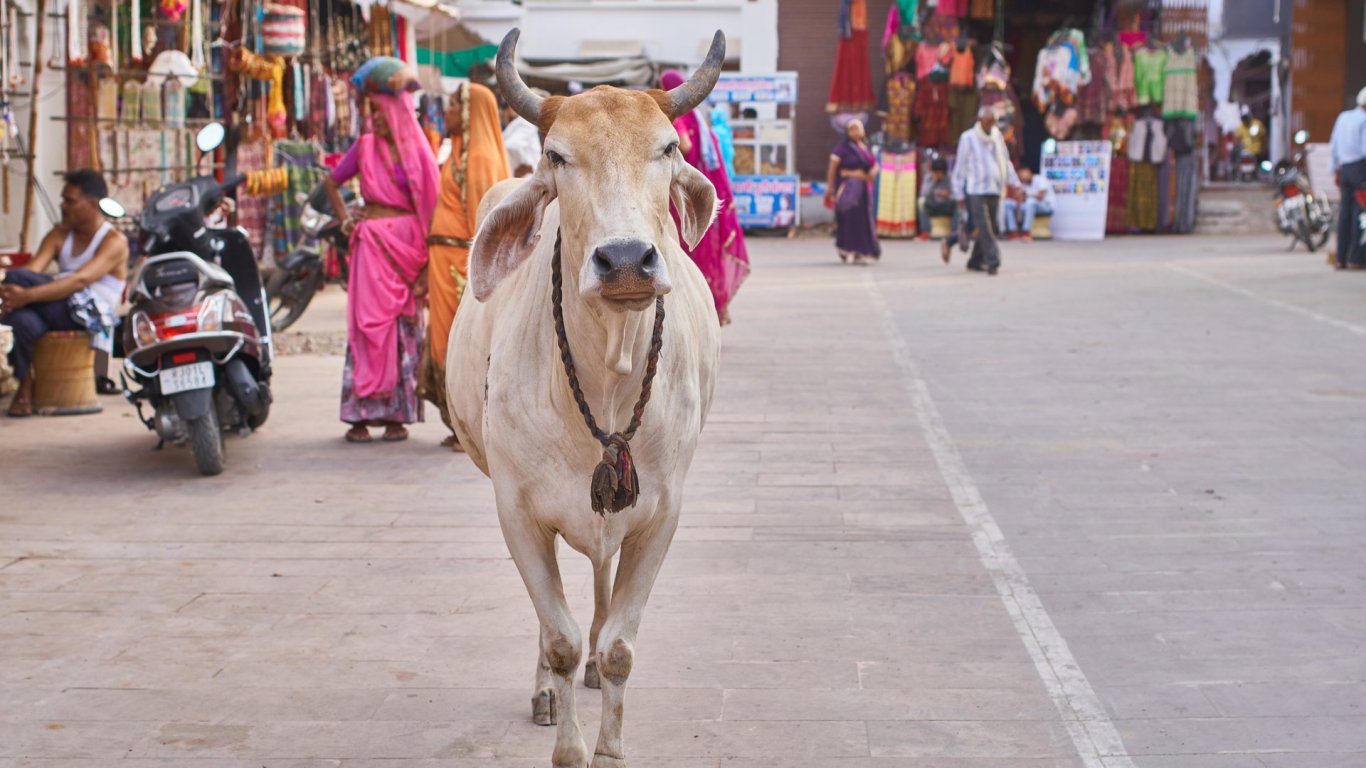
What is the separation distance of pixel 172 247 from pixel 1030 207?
1883 cm

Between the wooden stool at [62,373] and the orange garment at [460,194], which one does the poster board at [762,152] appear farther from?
the orange garment at [460,194]

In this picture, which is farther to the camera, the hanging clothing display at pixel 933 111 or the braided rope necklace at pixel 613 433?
the hanging clothing display at pixel 933 111

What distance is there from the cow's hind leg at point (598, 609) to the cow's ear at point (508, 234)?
780mm

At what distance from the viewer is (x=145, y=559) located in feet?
19.3

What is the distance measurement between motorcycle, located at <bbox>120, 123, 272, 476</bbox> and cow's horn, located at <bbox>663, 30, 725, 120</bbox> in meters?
4.13

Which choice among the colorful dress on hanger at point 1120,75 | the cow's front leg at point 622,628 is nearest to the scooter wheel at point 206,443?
the cow's front leg at point 622,628

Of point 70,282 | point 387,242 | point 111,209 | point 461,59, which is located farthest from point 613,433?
point 461,59

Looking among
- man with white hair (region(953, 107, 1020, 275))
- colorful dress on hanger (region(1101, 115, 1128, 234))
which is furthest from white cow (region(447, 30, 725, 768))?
colorful dress on hanger (region(1101, 115, 1128, 234))

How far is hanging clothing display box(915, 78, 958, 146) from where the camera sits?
2528 centimetres

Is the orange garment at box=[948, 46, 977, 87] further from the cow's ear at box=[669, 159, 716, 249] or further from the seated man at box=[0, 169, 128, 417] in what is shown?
the cow's ear at box=[669, 159, 716, 249]

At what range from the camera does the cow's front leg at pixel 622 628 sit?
3.76 metres

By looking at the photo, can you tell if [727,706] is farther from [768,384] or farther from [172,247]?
[768,384]

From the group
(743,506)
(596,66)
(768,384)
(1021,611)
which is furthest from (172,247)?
(596,66)

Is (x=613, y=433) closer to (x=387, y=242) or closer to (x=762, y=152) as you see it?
(x=387, y=242)
